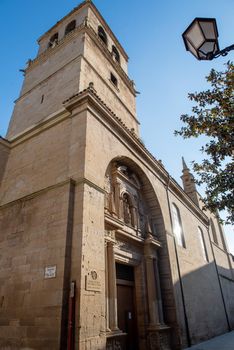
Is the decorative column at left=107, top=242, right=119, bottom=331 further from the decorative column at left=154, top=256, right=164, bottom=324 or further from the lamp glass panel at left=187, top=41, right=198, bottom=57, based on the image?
the lamp glass panel at left=187, top=41, right=198, bottom=57

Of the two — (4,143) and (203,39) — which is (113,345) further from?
(4,143)

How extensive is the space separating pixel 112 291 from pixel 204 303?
8.57 m

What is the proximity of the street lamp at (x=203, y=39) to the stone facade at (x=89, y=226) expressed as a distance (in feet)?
14.8

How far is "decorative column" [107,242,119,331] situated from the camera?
6.71m

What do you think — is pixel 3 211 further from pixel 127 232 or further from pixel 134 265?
pixel 134 265

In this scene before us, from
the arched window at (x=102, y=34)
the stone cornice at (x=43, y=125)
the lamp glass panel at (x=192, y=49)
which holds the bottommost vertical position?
the lamp glass panel at (x=192, y=49)

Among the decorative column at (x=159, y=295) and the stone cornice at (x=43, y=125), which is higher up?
the stone cornice at (x=43, y=125)

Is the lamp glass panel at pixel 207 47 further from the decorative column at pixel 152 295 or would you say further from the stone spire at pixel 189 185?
the stone spire at pixel 189 185

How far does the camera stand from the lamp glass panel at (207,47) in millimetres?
2883

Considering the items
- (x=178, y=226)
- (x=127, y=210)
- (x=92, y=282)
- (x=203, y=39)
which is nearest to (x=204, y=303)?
(x=178, y=226)

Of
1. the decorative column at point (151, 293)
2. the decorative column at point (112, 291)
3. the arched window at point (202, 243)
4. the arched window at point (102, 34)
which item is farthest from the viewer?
the arched window at point (202, 243)

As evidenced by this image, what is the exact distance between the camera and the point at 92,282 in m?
5.73

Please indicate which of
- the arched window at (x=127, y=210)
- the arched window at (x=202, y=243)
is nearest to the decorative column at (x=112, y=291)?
the arched window at (x=127, y=210)

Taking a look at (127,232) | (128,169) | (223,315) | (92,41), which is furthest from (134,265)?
(92,41)
